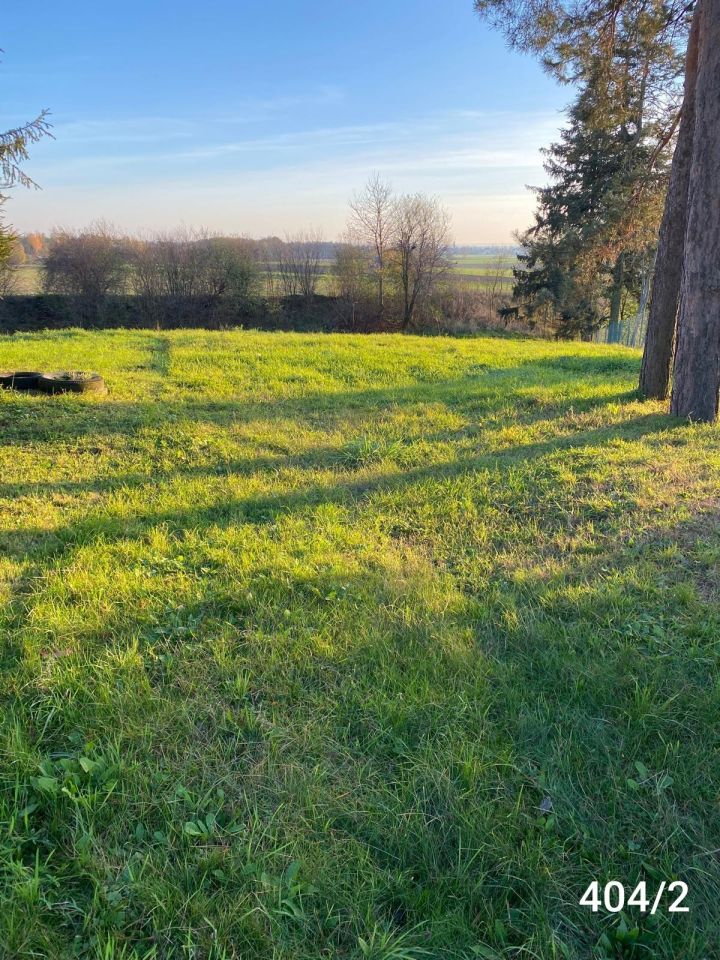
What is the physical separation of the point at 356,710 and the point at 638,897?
1135 mm

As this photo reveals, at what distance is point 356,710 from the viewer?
2391 mm

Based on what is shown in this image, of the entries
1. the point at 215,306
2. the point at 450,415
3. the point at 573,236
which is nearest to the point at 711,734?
the point at 450,415

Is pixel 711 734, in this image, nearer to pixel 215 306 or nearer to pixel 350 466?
pixel 350 466

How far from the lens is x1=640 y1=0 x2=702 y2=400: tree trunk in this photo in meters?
7.18

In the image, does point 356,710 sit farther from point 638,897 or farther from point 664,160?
point 664,160

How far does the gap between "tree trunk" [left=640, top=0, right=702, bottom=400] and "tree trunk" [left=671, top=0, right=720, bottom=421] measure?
0.80m

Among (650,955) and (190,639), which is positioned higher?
(190,639)

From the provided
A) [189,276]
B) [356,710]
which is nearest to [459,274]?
[189,276]

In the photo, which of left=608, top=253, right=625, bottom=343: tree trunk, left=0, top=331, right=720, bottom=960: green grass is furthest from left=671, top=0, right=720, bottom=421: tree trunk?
left=608, top=253, right=625, bottom=343: tree trunk

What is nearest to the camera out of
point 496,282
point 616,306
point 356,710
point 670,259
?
point 356,710

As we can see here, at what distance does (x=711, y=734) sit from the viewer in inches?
87.3

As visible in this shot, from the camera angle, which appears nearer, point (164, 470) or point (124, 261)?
point (164, 470)

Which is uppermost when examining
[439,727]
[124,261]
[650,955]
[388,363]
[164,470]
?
[124,261]

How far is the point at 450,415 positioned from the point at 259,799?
6272 mm
